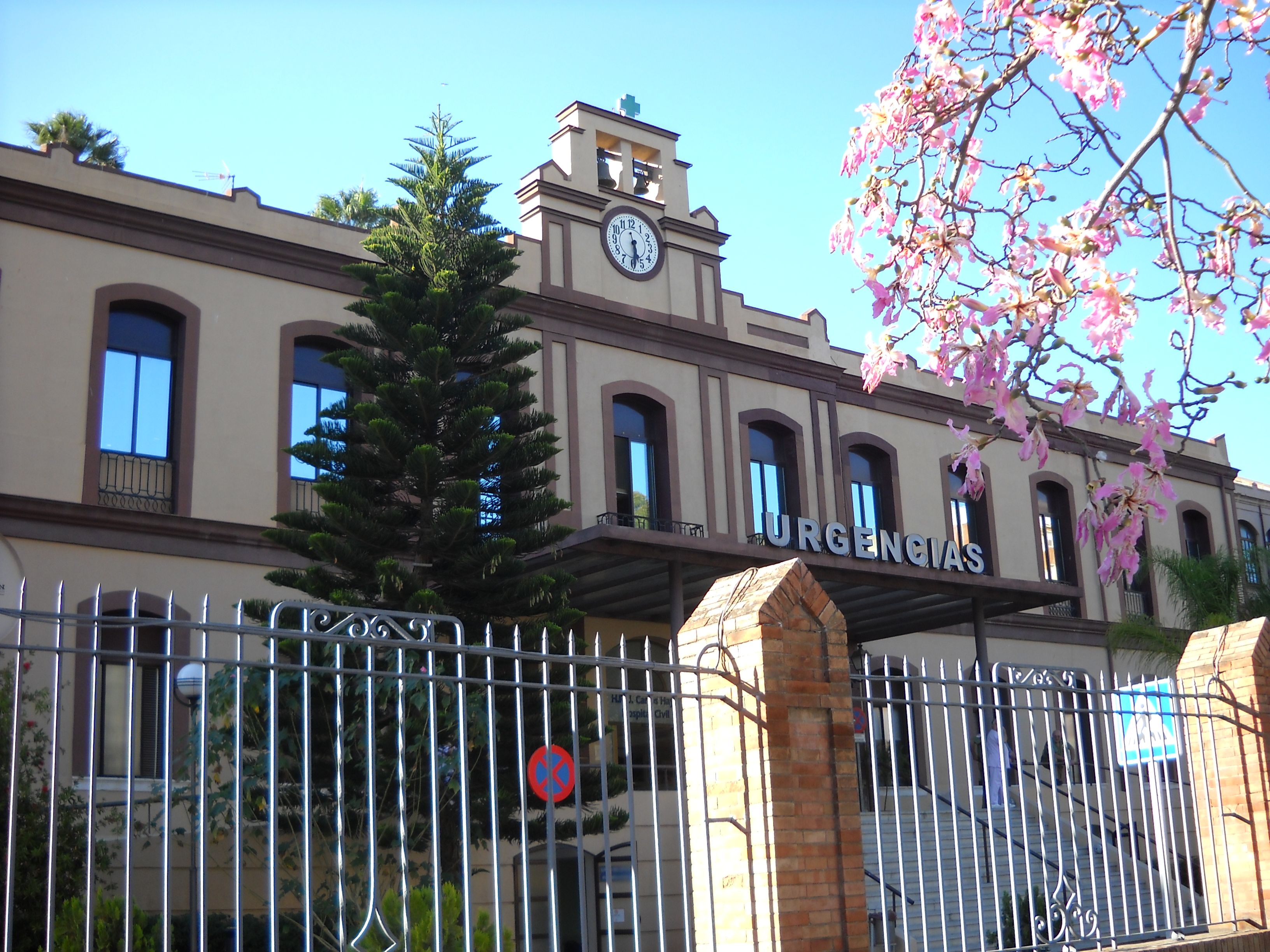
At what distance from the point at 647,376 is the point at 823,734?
14599 mm

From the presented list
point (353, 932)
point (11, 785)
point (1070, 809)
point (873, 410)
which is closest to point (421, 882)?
point (353, 932)

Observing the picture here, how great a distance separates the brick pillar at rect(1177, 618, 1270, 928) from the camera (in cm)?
902

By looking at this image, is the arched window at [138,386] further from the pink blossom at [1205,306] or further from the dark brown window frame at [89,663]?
the pink blossom at [1205,306]

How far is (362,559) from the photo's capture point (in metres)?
14.2

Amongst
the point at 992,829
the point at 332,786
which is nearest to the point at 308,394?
the point at 332,786

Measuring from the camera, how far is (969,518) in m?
26.0

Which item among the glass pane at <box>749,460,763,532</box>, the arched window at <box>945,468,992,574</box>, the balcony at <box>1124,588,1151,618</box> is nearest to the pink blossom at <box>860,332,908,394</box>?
the glass pane at <box>749,460,763,532</box>

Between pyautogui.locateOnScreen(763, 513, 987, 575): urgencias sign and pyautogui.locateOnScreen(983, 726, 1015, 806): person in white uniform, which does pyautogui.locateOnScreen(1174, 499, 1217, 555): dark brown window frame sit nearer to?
pyautogui.locateOnScreen(763, 513, 987, 575): urgencias sign

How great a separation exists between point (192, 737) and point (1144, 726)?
19.7ft

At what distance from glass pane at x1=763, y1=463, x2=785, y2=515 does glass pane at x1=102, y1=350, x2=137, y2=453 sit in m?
10.2

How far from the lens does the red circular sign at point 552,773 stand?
18.1 feet

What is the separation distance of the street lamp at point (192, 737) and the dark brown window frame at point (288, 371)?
Result: 200 inches

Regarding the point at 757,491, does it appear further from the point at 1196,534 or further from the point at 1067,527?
the point at 1196,534

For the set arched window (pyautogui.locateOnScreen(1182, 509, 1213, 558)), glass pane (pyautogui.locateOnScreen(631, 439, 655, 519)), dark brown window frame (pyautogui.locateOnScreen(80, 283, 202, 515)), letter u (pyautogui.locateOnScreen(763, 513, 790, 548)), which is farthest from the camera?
arched window (pyautogui.locateOnScreen(1182, 509, 1213, 558))
